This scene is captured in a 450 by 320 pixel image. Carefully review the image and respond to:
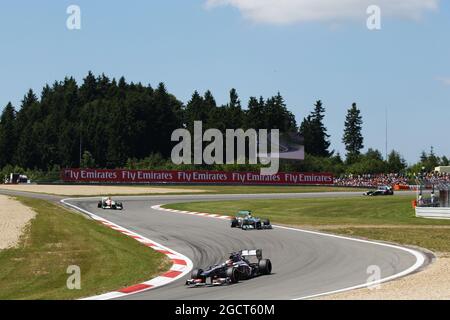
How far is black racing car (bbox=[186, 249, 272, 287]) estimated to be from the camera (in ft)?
48.5

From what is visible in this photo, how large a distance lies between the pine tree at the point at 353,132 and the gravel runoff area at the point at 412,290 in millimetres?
138962

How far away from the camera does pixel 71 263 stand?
18.1 meters

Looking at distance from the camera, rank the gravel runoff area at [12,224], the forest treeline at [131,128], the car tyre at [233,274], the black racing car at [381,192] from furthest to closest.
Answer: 1. the forest treeline at [131,128]
2. the black racing car at [381,192]
3. the gravel runoff area at [12,224]
4. the car tyre at [233,274]

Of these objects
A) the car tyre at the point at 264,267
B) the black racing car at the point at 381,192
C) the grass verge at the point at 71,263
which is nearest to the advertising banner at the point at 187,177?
the black racing car at the point at 381,192

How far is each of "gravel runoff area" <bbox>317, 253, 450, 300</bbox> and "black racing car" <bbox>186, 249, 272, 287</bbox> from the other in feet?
10.7

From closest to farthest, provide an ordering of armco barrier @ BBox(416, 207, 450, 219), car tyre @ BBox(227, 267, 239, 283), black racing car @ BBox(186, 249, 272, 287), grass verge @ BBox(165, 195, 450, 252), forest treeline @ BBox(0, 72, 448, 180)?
1. black racing car @ BBox(186, 249, 272, 287)
2. car tyre @ BBox(227, 267, 239, 283)
3. grass verge @ BBox(165, 195, 450, 252)
4. armco barrier @ BBox(416, 207, 450, 219)
5. forest treeline @ BBox(0, 72, 448, 180)

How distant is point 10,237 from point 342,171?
99027 mm

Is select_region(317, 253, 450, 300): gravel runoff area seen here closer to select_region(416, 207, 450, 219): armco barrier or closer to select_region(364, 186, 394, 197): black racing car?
select_region(416, 207, 450, 219): armco barrier

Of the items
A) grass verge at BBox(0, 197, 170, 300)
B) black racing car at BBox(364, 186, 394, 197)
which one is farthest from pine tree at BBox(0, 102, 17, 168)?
grass verge at BBox(0, 197, 170, 300)

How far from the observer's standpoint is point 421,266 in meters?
17.0

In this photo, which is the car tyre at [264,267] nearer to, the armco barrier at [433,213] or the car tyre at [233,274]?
the car tyre at [233,274]

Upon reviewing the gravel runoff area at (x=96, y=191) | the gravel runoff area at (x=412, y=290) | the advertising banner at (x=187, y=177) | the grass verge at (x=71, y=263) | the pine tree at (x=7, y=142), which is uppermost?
the pine tree at (x=7, y=142)

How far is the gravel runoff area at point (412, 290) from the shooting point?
11.9 metres

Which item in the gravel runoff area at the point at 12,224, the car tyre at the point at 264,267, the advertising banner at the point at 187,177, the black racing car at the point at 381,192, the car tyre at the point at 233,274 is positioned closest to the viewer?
the car tyre at the point at 233,274
